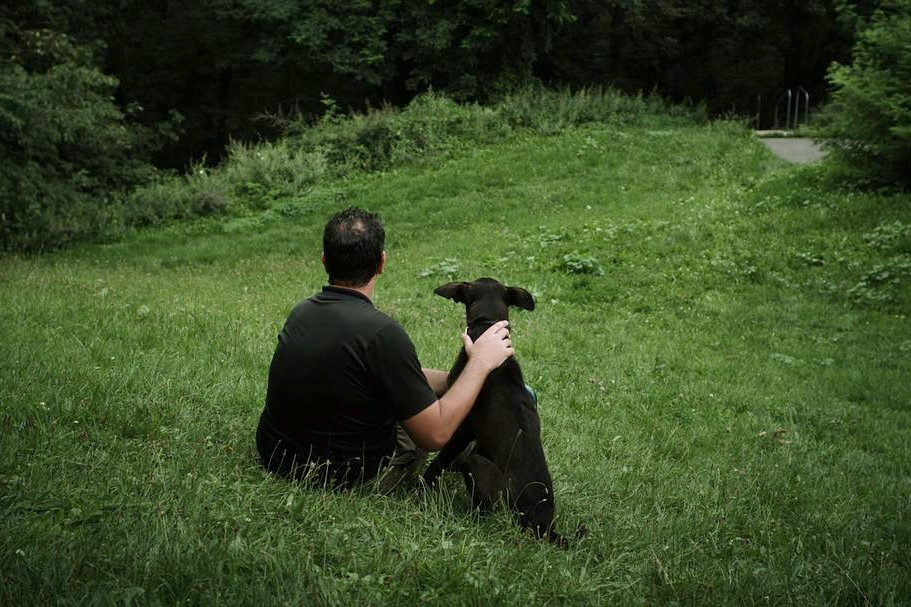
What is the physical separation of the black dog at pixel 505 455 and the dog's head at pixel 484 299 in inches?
3.9

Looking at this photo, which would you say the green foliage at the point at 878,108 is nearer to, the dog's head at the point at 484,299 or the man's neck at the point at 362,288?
the dog's head at the point at 484,299

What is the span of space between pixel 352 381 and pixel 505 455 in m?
0.90

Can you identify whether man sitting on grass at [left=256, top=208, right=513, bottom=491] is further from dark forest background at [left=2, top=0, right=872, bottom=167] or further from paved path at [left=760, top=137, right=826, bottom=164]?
paved path at [left=760, top=137, right=826, bottom=164]

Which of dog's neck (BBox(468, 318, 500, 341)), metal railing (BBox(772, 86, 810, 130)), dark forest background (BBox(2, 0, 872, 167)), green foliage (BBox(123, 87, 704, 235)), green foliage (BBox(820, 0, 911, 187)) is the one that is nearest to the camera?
dog's neck (BBox(468, 318, 500, 341))

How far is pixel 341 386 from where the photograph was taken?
372cm

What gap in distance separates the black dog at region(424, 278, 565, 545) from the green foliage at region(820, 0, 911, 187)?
1227cm

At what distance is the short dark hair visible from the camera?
12.4ft

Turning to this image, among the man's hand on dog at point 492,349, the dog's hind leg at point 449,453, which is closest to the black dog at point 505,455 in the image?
the dog's hind leg at point 449,453

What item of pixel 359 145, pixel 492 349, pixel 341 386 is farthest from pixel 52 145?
pixel 492 349

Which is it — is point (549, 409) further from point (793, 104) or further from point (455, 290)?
point (793, 104)

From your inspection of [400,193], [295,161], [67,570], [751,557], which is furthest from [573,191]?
[67,570]

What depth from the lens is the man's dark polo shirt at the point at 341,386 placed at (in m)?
3.69

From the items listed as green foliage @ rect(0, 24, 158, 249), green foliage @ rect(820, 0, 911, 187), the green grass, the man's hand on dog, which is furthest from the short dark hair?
green foliage @ rect(0, 24, 158, 249)

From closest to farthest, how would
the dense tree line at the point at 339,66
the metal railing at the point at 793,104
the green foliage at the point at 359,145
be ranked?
the dense tree line at the point at 339,66, the green foliage at the point at 359,145, the metal railing at the point at 793,104
